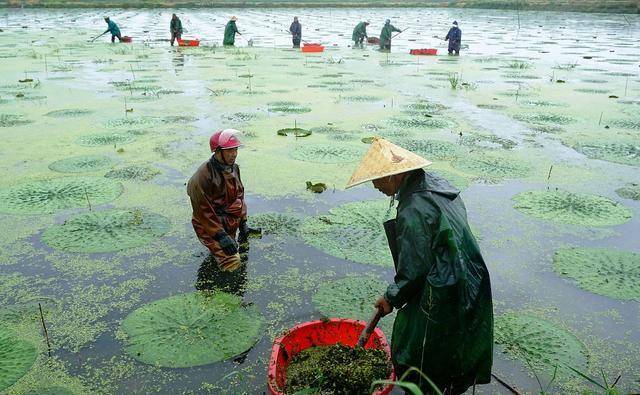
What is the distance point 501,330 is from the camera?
2850mm

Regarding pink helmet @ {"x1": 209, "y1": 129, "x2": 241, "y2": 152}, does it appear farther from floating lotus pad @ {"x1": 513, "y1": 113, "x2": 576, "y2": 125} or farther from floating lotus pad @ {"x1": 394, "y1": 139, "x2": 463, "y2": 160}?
floating lotus pad @ {"x1": 513, "y1": 113, "x2": 576, "y2": 125}

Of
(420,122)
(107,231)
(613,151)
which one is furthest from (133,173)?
(613,151)

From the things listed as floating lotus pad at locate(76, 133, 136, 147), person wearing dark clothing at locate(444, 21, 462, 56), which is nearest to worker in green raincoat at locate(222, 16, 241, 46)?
person wearing dark clothing at locate(444, 21, 462, 56)

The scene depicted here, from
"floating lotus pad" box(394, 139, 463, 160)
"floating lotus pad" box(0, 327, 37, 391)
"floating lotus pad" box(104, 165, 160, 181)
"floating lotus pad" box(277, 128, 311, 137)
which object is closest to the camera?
"floating lotus pad" box(0, 327, 37, 391)

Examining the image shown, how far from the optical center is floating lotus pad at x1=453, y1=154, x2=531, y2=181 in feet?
17.2

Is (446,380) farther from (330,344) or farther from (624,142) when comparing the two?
(624,142)

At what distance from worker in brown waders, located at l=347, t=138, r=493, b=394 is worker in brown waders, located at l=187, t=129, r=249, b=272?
144 cm

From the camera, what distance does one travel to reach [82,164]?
5.39 meters

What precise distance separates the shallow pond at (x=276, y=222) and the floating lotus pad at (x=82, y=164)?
32mm

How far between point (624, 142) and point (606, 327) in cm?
431

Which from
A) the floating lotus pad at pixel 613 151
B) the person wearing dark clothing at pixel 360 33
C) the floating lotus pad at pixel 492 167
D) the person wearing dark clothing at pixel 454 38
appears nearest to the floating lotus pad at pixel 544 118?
the floating lotus pad at pixel 613 151

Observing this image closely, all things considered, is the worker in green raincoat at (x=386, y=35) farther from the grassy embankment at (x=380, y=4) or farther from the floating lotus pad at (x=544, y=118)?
the grassy embankment at (x=380, y=4)

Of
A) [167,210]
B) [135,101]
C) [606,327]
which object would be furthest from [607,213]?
[135,101]

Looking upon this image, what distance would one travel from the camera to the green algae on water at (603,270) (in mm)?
3251
